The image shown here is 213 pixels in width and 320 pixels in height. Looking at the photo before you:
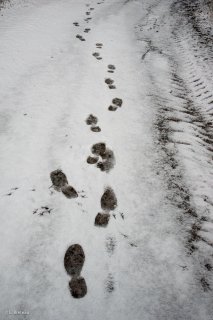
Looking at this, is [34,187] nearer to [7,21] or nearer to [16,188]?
[16,188]

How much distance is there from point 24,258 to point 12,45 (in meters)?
3.75

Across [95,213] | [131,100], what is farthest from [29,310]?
[131,100]

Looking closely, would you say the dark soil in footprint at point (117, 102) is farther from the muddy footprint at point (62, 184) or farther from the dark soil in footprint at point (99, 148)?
the muddy footprint at point (62, 184)

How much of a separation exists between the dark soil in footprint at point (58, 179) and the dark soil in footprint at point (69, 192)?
44 mm

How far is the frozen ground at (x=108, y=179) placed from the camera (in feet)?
5.23

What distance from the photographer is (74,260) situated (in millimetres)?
1709

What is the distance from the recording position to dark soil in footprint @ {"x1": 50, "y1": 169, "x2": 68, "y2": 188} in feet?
7.05

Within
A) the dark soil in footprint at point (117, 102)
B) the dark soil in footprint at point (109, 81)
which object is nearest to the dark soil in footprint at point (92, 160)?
the dark soil in footprint at point (117, 102)

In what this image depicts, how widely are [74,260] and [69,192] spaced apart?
58 cm

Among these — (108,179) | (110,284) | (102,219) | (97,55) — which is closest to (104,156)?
(108,179)

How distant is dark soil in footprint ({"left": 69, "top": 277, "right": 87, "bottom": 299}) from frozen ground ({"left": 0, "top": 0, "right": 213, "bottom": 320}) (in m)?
0.03

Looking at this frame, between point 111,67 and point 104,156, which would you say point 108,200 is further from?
point 111,67

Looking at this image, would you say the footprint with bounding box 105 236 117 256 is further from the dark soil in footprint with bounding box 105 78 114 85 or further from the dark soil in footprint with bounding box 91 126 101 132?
the dark soil in footprint with bounding box 105 78 114 85

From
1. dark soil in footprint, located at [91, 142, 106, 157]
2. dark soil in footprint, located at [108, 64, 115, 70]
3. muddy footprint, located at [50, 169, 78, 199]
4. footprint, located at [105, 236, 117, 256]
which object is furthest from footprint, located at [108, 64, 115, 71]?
footprint, located at [105, 236, 117, 256]
